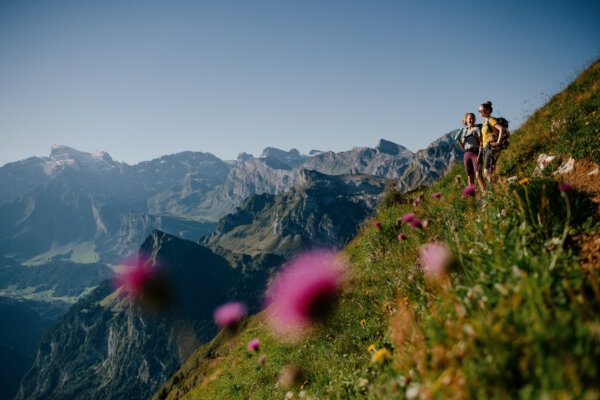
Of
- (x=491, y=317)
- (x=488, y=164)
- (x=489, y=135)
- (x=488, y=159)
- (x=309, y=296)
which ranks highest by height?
(x=489, y=135)

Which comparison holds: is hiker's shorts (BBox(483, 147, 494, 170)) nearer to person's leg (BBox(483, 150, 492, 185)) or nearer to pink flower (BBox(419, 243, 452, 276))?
person's leg (BBox(483, 150, 492, 185))

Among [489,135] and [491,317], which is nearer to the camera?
[491,317]

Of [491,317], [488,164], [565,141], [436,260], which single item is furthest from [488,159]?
[491,317]

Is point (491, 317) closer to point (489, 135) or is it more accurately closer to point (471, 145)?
point (489, 135)

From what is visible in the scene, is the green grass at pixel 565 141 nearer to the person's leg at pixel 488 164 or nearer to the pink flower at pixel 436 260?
the person's leg at pixel 488 164

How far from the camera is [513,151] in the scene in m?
8.93

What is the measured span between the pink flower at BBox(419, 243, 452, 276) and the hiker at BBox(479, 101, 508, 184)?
4659mm

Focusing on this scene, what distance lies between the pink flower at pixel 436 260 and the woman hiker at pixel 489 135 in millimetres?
4659

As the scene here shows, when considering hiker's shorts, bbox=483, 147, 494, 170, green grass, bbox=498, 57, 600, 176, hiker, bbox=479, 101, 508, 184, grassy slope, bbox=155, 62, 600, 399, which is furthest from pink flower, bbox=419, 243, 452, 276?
hiker's shorts, bbox=483, 147, 494, 170

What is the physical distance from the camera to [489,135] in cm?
790

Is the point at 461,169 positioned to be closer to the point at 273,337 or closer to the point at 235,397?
the point at 273,337

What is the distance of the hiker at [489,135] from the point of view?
755cm

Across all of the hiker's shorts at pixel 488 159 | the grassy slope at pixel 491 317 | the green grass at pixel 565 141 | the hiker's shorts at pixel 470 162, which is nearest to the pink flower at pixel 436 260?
the grassy slope at pixel 491 317

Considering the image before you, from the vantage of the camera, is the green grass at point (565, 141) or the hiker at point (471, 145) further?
the hiker at point (471, 145)
